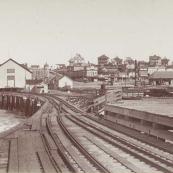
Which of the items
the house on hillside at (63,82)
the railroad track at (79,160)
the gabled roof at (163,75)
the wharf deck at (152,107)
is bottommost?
the railroad track at (79,160)

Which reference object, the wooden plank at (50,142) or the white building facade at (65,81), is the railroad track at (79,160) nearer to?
the wooden plank at (50,142)

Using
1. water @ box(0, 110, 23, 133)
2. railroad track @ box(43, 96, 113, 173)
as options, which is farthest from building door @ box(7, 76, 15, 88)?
railroad track @ box(43, 96, 113, 173)

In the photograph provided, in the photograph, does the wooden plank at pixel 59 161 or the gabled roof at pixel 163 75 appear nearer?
the wooden plank at pixel 59 161

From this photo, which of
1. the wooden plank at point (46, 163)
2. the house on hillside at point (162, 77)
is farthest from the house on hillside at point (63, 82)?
the wooden plank at point (46, 163)

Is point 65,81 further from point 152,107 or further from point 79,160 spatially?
point 79,160

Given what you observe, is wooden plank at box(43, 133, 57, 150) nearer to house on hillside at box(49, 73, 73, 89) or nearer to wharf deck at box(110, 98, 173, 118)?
wharf deck at box(110, 98, 173, 118)

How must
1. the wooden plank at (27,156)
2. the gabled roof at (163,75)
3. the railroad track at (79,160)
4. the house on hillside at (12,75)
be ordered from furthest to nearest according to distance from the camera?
the gabled roof at (163,75) → the house on hillside at (12,75) → the railroad track at (79,160) → the wooden plank at (27,156)
